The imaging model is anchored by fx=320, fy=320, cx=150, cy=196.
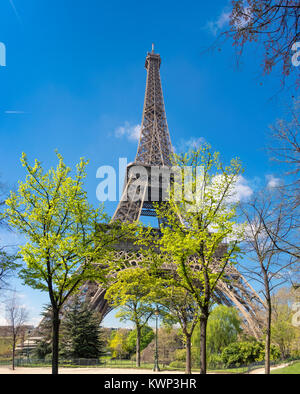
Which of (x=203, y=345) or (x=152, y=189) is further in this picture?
(x=152, y=189)

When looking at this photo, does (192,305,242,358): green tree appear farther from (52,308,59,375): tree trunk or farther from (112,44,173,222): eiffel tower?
(52,308,59,375): tree trunk

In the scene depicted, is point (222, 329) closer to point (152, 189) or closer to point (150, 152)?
point (152, 189)

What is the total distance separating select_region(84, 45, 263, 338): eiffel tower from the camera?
30172 millimetres

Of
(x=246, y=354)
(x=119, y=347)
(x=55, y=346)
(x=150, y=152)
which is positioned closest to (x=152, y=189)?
(x=150, y=152)

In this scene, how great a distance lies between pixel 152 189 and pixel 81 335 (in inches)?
838

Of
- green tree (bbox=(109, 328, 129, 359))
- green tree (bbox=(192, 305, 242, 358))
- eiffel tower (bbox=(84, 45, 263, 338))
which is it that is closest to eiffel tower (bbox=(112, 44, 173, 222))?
eiffel tower (bbox=(84, 45, 263, 338))

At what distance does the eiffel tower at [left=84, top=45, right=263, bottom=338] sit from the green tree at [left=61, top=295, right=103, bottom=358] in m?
1.62

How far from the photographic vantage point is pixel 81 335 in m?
30.5

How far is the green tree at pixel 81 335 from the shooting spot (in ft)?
99.1

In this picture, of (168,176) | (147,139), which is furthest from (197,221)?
(147,139)

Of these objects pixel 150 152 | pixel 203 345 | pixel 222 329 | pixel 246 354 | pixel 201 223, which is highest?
pixel 150 152

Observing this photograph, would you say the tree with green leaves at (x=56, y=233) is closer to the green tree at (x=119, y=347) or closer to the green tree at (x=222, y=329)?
the green tree at (x=222, y=329)

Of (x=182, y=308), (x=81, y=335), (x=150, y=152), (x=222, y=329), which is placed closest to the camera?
(x=182, y=308)
